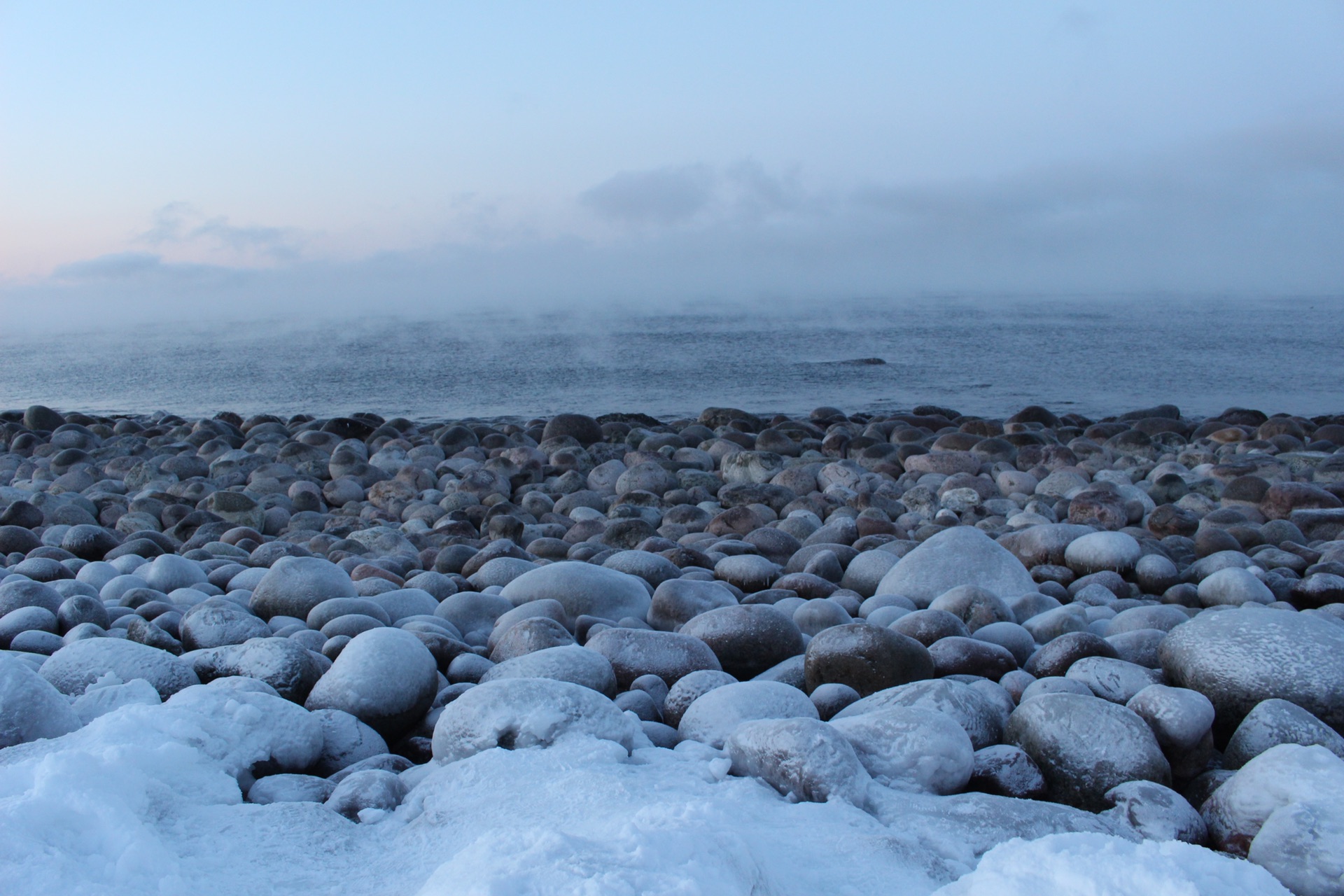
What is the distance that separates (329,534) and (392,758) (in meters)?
3.66

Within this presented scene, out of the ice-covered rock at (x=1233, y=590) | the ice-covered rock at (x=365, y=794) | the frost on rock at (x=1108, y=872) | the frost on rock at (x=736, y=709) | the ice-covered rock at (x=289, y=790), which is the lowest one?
the ice-covered rock at (x=1233, y=590)

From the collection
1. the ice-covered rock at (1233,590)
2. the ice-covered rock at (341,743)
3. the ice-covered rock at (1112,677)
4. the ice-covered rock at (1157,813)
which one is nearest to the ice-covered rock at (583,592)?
the ice-covered rock at (341,743)

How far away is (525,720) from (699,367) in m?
16.6

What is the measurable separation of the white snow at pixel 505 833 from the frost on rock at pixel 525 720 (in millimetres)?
54

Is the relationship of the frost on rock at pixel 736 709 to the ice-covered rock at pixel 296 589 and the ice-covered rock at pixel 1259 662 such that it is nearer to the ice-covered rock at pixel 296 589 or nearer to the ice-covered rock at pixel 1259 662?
the ice-covered rock at pixel 1259 662

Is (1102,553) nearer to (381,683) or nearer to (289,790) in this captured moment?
(381,683)

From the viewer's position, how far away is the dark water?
576 inches

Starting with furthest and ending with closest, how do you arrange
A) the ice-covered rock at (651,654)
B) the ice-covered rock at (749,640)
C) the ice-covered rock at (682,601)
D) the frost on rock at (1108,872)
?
1. the ice-covered rock at (682,601)
2. the ice-covered rock at (749,640)
3. the ice-covered rock at (651,654)
4. the frost on rock at (1108,872)

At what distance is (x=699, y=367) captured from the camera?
1881 cm

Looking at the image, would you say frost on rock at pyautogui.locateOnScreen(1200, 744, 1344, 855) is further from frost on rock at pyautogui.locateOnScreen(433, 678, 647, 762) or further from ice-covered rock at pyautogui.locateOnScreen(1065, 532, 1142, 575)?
ice-covered rock at pyautogui.locateOnScreen(1065, 532, 1142, 575)

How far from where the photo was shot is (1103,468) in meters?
7.75

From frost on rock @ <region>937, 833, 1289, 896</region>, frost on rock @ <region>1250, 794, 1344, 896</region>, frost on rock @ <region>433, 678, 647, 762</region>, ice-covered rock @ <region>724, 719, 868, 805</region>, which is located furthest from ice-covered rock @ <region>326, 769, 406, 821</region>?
frost on rock @ <region>1250, 794, 1344, 896</region>

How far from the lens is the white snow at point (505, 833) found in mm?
1636

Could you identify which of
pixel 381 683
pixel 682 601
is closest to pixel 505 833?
pixel 381 683
